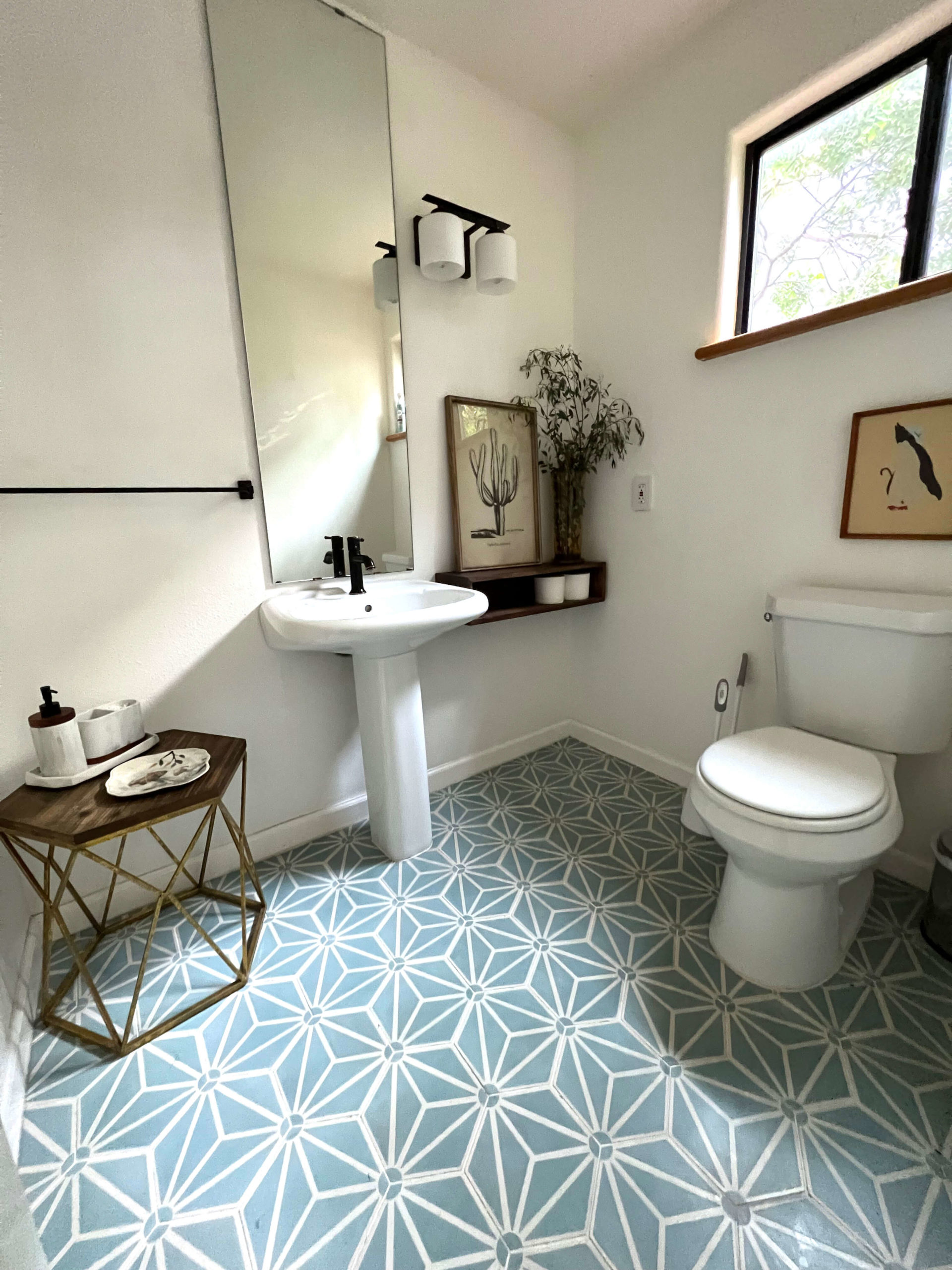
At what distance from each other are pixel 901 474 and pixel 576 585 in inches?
39.1

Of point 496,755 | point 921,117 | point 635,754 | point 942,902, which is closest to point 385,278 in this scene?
point 921,117

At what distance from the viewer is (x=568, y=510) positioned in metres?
2.04

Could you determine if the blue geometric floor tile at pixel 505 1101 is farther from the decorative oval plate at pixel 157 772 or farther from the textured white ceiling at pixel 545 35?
the textured white ceiling at pixel 545 35

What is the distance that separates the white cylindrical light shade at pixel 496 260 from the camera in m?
1.62

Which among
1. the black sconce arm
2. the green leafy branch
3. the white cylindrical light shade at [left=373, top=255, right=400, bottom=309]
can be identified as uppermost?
the black sconce arm

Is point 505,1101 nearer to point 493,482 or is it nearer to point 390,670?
point 390,670

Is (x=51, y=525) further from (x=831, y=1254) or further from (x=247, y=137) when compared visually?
(x=831, y=1254)

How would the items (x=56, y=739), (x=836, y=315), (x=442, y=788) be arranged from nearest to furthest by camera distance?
(x=56, y=739) < (x=836, y=315) < (x=442, y=788)

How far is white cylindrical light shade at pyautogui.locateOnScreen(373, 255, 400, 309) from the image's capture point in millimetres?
1574

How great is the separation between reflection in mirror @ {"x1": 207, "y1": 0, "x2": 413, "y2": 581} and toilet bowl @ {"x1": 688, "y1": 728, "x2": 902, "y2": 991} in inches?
46.6

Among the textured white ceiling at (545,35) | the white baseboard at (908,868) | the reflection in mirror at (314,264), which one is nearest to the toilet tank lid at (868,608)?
the white baseboard at (908,868)

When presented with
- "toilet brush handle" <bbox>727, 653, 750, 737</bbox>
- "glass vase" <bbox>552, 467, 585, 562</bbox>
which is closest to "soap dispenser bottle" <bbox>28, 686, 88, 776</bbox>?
"glass vase" <bbox>552, 467, 585, 562</bbox>

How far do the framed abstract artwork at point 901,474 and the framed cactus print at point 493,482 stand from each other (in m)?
0.98

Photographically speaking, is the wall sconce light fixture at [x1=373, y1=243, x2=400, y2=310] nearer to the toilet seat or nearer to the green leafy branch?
the green leafy branch
